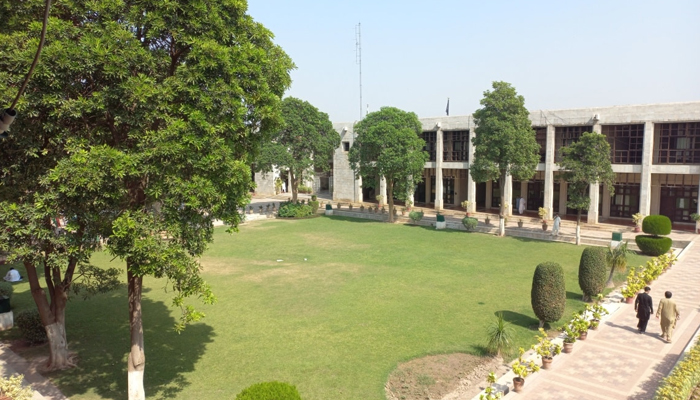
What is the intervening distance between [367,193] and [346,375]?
1492 inches

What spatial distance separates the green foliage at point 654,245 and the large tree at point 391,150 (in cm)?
1407

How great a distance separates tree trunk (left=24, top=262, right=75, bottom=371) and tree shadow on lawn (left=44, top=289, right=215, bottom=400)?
31cm

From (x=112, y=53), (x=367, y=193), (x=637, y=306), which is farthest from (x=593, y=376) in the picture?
(x=367, y=193)

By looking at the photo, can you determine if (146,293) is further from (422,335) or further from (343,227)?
(343,227)

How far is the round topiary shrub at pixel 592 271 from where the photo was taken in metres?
15.0

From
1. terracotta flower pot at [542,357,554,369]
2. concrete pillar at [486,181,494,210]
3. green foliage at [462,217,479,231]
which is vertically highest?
concrete pillar at [486,181,494,210]

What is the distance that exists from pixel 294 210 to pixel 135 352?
26622mm

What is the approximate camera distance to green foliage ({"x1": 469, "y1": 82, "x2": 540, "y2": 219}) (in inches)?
1046

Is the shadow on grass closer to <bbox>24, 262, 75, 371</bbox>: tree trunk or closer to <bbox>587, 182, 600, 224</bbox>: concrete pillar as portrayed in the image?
<bbox>24, 262, 75, 371</bbox>: tree trunk

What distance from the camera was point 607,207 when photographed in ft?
110

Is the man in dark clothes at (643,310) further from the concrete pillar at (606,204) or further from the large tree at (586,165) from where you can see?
the concrete pillar at (606,204)

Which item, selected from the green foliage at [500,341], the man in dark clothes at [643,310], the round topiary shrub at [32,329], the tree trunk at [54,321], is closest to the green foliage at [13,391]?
the tree trunk at [54,321]

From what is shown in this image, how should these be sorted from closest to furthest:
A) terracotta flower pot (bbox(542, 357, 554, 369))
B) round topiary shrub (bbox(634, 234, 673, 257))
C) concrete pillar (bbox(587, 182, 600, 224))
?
terracotta flower pot (bbox(542, 357, 554, 369)), round topiary shrub (bbox(634, 234, 673, 257)), concrete pillar (bbox(587, 182, 600, 224))

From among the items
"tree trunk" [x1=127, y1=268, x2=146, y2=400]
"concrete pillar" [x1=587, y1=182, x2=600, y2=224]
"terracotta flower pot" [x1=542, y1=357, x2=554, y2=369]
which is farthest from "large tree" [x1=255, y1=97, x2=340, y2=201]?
"terracotta flower pot" [x1=542, y1=357, x2=554, y2=369]
